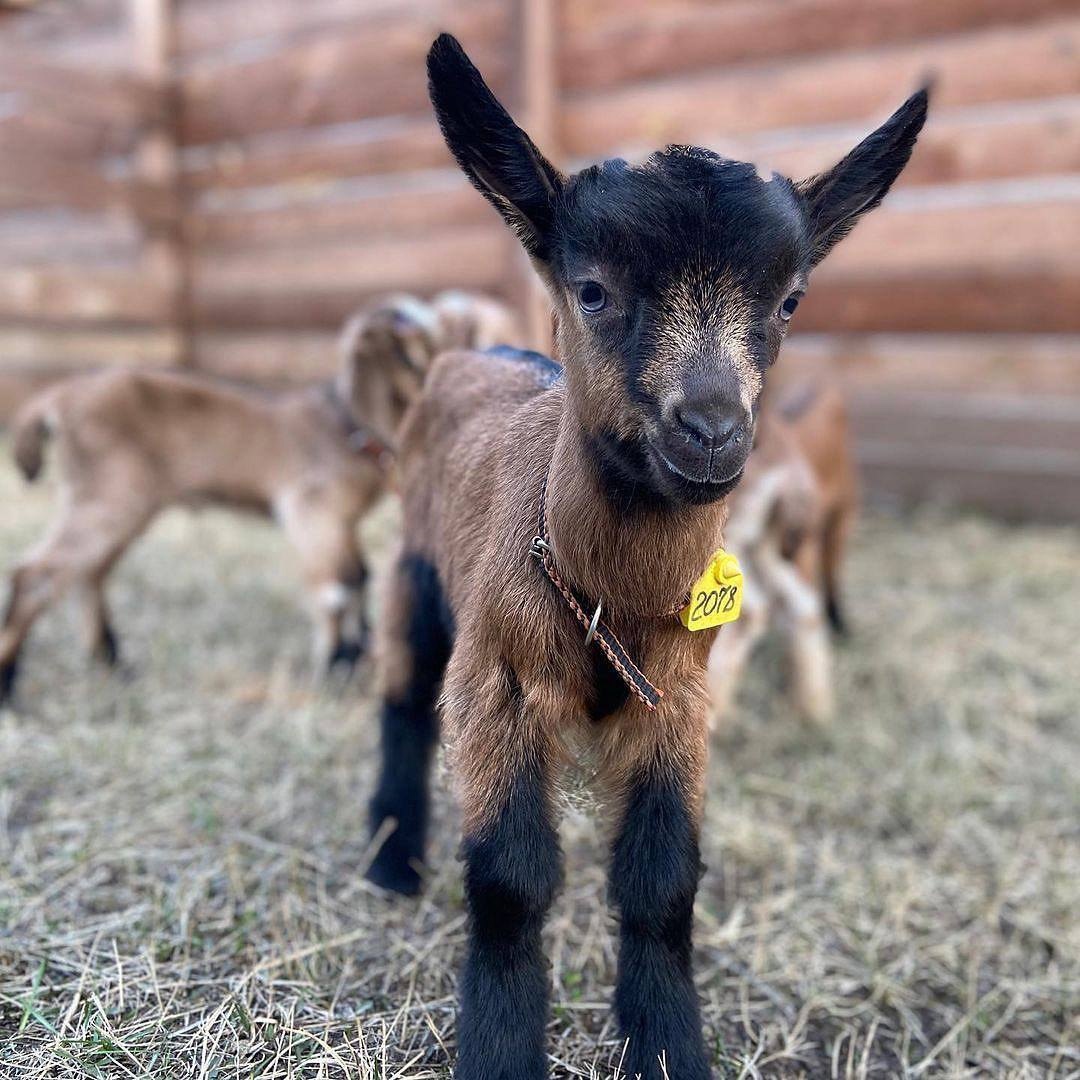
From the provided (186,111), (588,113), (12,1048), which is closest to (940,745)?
(12,1048)

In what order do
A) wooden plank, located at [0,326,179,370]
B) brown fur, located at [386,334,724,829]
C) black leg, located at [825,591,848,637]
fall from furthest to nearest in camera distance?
wooden plank, located at [0,326,179,370] < black leg, located at [825,591,848,637] < brown fur, located at [386,334,724,829]

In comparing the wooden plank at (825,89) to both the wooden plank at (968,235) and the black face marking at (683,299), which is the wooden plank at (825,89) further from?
the black face marking at (683,299)

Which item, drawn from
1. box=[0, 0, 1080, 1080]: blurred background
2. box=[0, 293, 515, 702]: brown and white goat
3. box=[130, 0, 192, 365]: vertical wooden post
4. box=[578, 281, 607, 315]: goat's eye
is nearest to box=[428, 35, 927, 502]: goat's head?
box=[578, 281, 607, 315]: goat's eye

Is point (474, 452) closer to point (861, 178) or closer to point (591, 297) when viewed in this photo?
point (591, 297)

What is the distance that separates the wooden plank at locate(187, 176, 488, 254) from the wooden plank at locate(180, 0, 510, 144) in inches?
22.2

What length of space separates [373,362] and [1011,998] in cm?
304

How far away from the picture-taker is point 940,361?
6.21m

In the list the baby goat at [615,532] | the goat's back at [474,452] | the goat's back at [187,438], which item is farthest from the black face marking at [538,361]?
the goat's back at [187,438]

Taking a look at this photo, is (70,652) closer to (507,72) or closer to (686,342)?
(686,342)

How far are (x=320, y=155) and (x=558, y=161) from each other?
191 cm

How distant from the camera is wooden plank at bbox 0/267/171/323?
23.5ft

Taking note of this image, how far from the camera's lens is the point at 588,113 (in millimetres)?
6566

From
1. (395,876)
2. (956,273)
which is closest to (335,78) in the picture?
(956,273)

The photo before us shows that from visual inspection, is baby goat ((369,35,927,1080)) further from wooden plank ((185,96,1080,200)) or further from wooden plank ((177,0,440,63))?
wooden plank ((177,0,440,63))
